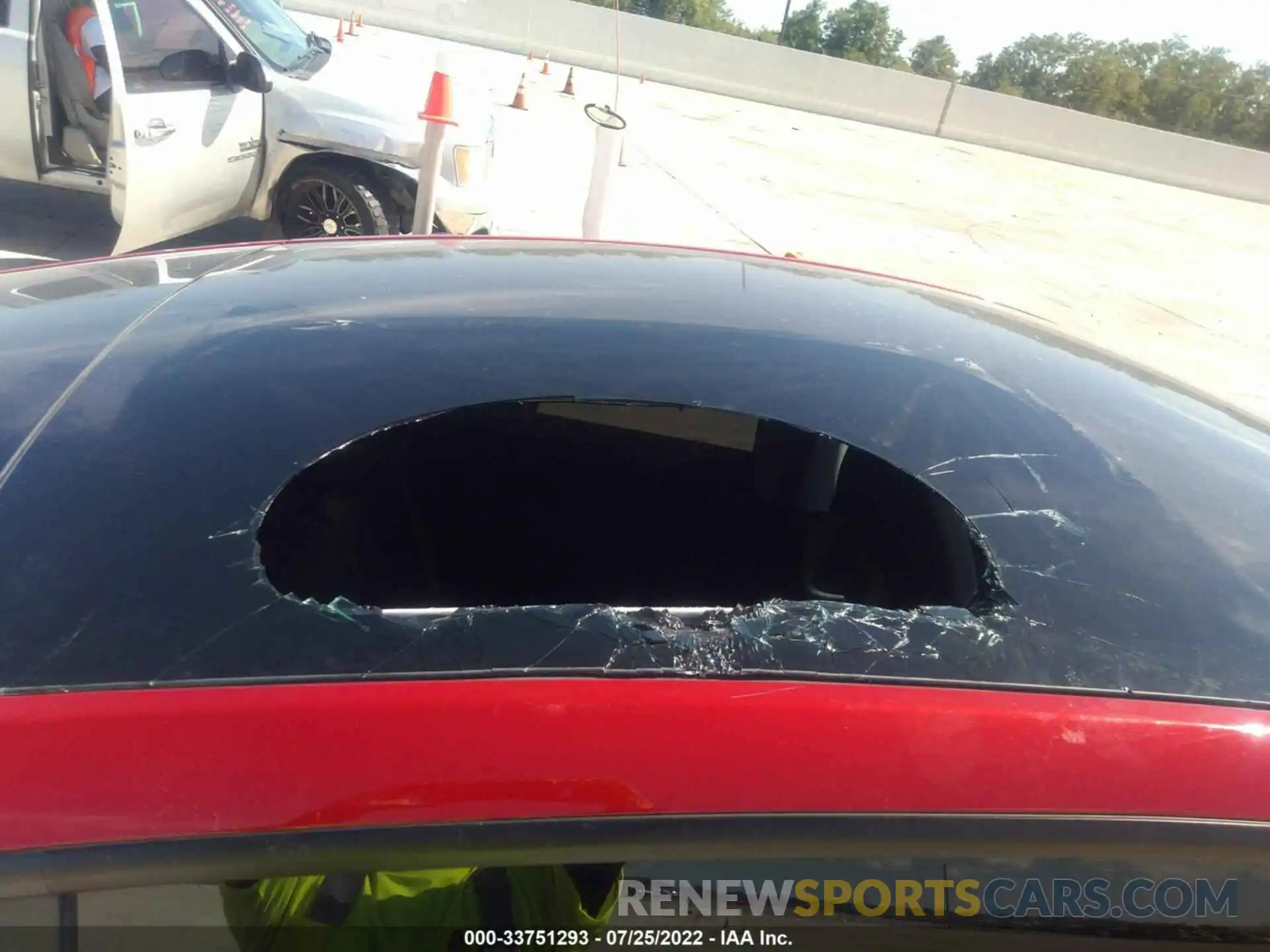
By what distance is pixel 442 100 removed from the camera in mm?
5422

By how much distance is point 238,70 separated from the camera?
6012 mm

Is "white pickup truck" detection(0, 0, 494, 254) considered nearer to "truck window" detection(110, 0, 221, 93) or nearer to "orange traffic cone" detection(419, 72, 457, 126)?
"truck window" detection(110, 0, 221, 93)

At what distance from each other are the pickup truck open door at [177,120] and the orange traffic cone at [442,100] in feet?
4.33

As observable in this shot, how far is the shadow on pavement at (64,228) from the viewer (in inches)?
255

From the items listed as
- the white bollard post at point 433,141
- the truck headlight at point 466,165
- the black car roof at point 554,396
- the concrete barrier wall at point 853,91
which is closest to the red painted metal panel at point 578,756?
the black car roof at point 554,396

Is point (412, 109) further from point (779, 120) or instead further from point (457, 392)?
point (779, 120)

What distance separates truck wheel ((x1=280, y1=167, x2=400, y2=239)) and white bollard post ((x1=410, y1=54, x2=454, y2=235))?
21 centimetres

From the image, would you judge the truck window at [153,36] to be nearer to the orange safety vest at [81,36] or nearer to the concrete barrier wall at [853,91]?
the orange safety vest at [81,36]

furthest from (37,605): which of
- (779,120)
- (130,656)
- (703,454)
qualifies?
(779,120)

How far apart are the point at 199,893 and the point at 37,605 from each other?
1.25 feet

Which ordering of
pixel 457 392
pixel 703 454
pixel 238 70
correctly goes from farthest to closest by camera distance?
pixel 238 70 → pixel 703 454 → pixel 457 392

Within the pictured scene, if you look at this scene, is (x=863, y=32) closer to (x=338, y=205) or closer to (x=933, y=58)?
(x=933, y=58)

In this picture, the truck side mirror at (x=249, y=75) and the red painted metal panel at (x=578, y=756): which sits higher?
the truck side mirror at (x=249, y=75)

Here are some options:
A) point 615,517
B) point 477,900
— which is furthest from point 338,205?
point 477,900
